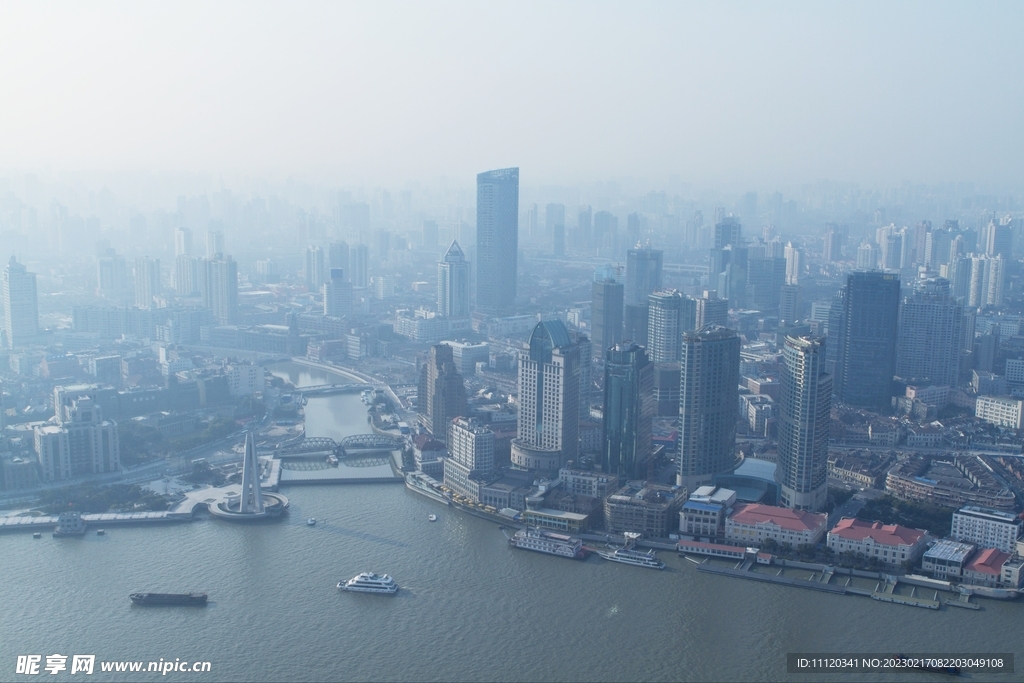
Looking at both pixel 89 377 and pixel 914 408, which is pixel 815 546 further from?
pixel 89 377

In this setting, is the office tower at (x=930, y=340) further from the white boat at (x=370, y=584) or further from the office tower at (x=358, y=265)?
→ the office tower at (x=358, y=265)

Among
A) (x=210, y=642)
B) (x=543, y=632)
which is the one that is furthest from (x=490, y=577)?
(x=210, y=642)

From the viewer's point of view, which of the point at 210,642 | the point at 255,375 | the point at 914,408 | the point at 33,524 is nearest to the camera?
the point at 210,642

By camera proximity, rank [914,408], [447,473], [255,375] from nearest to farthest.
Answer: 1. [447,473]
2. [914,408]
3. [255,375]

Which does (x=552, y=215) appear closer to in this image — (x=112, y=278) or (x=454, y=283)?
(x=454, y=283)

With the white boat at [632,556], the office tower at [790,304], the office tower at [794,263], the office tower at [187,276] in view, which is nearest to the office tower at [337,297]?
the office tower at [187,276]

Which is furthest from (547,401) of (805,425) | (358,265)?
(358,265)

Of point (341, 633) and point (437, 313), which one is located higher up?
point (437, 313)
